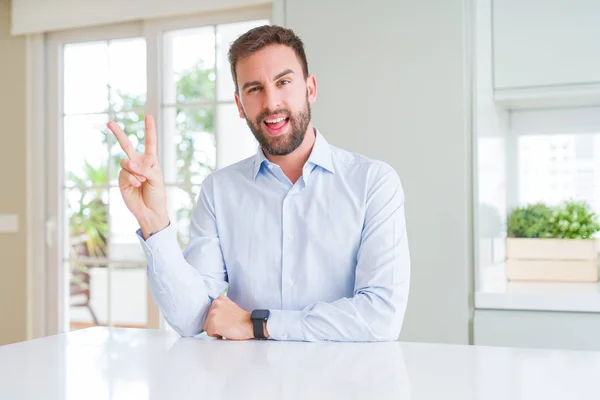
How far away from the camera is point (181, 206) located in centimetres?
362

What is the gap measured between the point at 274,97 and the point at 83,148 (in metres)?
2.53

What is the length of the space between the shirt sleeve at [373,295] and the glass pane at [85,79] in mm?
2623

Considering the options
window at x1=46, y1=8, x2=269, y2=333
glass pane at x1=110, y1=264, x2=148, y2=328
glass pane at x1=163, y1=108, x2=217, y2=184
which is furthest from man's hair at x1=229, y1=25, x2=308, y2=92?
glass pane at x1=110, y1=264, x2=148, y2=328

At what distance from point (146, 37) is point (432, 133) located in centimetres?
171

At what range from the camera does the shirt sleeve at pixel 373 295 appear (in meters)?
1.50

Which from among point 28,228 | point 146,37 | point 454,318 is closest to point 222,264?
point 454,318

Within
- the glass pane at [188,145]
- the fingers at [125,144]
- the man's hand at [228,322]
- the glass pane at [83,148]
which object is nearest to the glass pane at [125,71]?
the glass pane at [83,148]

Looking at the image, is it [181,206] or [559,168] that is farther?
[181,206]

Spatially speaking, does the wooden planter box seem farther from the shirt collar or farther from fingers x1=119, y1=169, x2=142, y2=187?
fingers x1=119, y1=169, x2=142, y2=187

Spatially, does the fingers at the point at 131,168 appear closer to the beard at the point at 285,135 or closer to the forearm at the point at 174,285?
the forearm at the point at 174,285

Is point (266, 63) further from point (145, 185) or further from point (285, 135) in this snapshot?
point (145, 185)

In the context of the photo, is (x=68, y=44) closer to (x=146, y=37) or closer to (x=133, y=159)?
(x=146, y=37)

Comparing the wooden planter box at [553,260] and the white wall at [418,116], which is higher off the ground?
the white wall at [418,116]

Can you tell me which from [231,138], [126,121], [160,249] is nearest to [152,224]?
[160,249]
